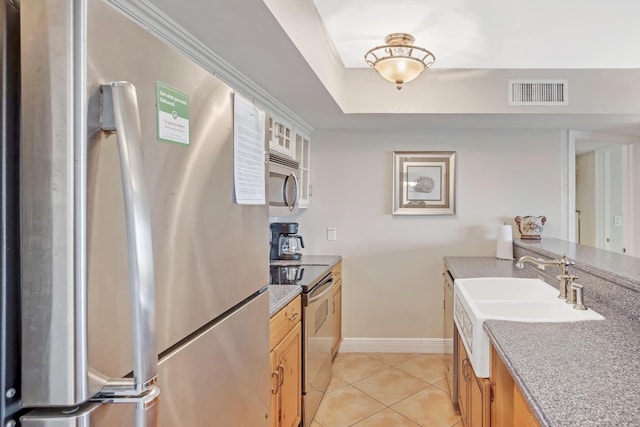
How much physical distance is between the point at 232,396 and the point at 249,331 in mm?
171

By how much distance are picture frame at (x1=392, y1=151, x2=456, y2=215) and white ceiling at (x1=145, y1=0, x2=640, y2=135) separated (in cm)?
28

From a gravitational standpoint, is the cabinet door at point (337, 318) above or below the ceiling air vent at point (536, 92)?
below

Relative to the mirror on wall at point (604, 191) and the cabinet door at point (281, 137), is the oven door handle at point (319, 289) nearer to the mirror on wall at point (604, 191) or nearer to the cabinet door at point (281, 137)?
the cabinet door at point (281, 137)

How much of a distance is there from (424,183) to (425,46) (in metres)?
1.35

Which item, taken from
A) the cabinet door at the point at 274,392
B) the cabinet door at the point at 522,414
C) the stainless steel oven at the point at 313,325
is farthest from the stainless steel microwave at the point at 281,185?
the cabinet door at the point at 522,414

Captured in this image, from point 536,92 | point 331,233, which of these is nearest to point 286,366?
point 331,233

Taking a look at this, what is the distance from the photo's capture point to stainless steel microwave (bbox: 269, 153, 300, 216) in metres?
1.96

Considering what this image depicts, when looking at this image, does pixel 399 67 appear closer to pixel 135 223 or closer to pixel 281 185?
pixel 281 185

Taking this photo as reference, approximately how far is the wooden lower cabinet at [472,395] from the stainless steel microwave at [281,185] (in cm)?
127

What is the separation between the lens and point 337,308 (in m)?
3.41

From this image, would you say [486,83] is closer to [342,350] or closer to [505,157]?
[505,157]

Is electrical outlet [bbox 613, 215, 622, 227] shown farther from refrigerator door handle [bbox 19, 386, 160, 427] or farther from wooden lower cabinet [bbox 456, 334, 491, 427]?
refrigerator door handle [bbox 19, 386, 160, 427]

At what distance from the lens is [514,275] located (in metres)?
2.58

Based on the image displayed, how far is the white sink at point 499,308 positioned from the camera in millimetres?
1541
